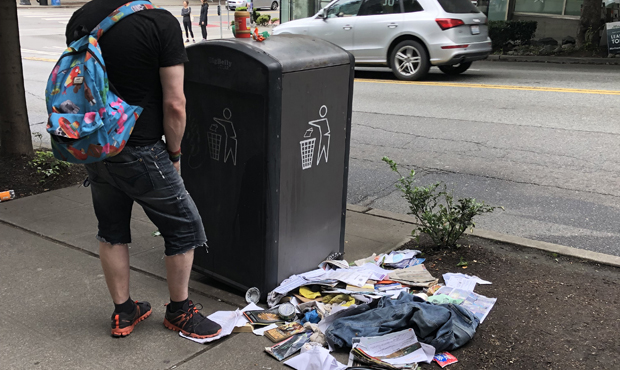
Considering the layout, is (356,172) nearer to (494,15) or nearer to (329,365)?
(329,365)

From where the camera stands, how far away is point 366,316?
3.30 m

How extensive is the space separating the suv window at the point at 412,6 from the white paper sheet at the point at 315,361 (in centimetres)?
1082

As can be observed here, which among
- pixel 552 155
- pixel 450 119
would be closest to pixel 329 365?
pixel 552 155

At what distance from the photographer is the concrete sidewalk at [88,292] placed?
10.00 feet

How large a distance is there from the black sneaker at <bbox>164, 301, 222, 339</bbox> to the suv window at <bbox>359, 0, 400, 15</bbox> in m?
10.8

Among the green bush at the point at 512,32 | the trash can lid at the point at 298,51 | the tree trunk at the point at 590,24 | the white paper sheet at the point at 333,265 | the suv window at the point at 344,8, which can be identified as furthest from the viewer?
the green bush at the point at 512,32

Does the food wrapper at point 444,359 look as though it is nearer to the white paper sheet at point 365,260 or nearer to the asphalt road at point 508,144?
the white paper sheet at point 365,260

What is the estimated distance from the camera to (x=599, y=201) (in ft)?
18.7

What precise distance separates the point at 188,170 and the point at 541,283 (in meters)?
2.39

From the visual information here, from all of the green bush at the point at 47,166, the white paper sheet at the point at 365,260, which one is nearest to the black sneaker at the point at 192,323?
the white paper sheet at the point at 365,260

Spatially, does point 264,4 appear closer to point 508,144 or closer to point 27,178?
point 508,144

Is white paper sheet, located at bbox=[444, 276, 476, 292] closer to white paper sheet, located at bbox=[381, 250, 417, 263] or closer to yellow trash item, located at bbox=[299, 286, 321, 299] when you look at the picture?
white paper sheet, located at bbox=[381, 250, 417, 263]

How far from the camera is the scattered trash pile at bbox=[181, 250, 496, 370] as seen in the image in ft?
9.84

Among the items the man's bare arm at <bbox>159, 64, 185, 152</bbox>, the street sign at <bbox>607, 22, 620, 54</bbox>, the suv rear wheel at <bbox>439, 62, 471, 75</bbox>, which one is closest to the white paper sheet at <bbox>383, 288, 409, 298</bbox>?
the man's bare arm at <bbox>159, 64, 185, 152</bbox>
